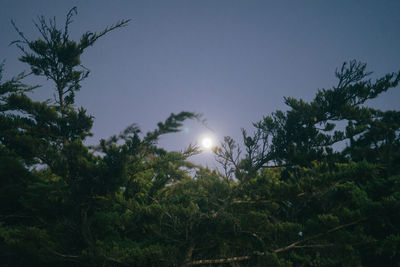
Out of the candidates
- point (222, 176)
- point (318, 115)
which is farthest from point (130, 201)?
point (318, 115)

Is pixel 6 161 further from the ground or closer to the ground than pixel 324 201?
further from the ground

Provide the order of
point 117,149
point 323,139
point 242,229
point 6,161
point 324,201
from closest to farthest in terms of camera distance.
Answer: point 117,149 → point 6,161 → point 242,229 → point 323,139 → point 324,201

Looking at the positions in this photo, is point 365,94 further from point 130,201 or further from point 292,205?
point 130,201

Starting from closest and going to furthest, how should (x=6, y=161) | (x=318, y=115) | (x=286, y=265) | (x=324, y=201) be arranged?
(x=286, y=265) → (x=6, y=161) → (x=318, y=115) → (x=324, y=201)

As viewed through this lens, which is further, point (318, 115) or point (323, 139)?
point (323, 139)

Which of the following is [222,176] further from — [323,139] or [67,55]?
[67,55]

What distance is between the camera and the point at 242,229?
19.0 ft

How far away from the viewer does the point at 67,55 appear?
6.00 m

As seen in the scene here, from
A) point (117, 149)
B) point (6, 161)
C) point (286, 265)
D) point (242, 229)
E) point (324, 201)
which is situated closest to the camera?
point (117, 149)

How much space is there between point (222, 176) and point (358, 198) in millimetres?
4705

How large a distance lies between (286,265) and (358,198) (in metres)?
3.82

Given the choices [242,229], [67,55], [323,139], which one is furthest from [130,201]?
[323,139]

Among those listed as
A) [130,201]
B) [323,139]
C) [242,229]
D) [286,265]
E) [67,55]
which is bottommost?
[286,265]

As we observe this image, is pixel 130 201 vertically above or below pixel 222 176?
below
